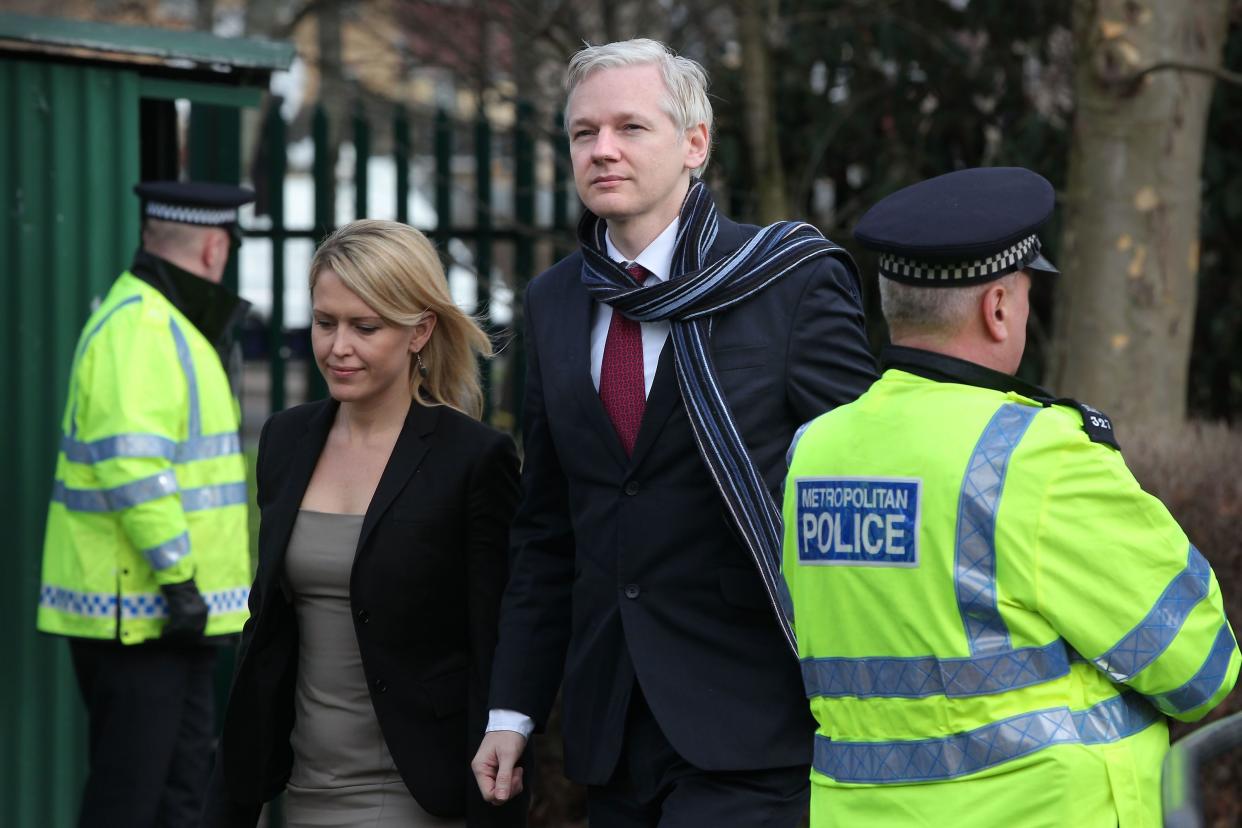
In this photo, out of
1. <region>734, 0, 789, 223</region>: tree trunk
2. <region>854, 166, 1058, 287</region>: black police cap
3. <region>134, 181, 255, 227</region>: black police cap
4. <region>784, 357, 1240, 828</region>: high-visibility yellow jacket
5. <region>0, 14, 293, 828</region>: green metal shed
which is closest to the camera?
<region>784, 357, 1240, 828</region>: high-visibility yellow jacket

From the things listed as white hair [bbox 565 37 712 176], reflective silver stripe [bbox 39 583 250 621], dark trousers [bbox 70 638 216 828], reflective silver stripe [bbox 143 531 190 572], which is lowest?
dark trousers [bbox 70 638 216 828]

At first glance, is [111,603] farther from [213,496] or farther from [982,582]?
[982,582]

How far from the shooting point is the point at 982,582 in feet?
8.05

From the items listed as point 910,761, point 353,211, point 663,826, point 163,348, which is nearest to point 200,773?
point 163,348

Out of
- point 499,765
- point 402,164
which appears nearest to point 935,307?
point 499,765

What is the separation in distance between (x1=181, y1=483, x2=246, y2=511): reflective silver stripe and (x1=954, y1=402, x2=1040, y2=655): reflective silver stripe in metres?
3.38

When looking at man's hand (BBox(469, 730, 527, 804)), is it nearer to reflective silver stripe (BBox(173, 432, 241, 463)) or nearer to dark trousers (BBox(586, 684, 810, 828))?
dark trousers (BBox(586, 684, 810, 828))

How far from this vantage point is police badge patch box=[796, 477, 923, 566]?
2521 millimetres

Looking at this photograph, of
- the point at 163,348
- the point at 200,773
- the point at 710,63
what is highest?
the point at 710,63

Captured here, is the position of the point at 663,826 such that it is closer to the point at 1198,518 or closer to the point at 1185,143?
the point at 1198,518

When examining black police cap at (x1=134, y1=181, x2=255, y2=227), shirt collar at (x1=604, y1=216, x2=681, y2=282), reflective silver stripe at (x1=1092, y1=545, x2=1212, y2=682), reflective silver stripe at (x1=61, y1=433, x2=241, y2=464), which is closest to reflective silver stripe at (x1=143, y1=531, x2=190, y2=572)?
reflective silver stripe at (x1=61, y1=433, x2=241, y2=464)

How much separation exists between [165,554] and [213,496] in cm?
31

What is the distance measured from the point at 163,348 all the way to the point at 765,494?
2772 mm

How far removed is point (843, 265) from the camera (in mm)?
3293
